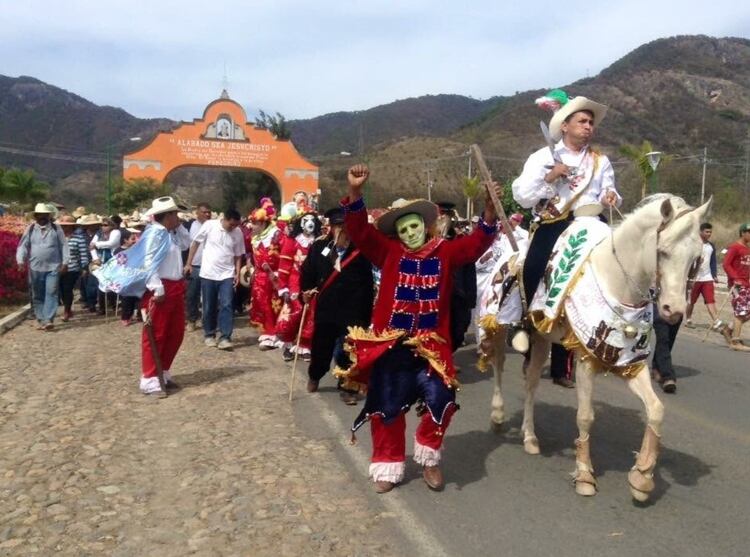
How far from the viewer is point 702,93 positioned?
11775 centimetres

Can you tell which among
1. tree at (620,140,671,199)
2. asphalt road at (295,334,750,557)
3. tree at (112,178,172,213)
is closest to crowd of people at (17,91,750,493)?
asphalt road at (295,334,750,557)

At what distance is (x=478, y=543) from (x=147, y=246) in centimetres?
487

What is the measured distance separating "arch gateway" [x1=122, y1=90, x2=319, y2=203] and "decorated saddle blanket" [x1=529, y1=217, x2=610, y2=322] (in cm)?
3766

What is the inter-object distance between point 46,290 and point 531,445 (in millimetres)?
9326

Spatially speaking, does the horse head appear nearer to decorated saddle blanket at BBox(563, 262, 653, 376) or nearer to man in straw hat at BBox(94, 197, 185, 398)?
decorated saddle blanket at BBox(563, 262, 653, 376)

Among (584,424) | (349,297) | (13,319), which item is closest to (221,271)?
(349,297)

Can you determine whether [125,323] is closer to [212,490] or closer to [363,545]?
[212,490]

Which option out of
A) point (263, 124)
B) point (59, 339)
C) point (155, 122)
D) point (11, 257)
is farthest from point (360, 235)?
point (155, 122)

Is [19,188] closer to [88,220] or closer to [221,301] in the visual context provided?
[88,220]

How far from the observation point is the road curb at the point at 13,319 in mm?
12205

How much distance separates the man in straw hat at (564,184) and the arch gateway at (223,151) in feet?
122

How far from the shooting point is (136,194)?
45094mm

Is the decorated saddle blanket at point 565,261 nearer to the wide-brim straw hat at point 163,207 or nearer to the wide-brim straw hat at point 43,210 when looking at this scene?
the wide-brim straw hat at point 163,207

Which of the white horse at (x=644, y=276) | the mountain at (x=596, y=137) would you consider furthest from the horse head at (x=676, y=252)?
the mountain at (x=596, y=137)
